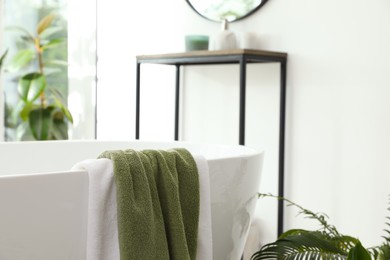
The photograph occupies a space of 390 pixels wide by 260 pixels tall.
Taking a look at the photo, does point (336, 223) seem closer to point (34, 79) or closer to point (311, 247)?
point (311, 247)

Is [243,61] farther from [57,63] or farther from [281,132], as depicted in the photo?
[57,63]

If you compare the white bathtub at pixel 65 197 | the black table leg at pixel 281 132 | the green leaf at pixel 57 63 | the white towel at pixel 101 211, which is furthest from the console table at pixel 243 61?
the white towel at pixel 101 211

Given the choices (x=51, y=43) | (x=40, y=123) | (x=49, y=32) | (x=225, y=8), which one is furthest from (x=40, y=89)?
(x=225, y=8)

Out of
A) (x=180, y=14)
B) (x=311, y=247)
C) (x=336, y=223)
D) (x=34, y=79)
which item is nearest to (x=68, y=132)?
(x=34, y=79)

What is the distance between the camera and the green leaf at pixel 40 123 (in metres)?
4.29

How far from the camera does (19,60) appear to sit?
4.29 meters

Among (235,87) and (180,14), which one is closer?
(235,87)

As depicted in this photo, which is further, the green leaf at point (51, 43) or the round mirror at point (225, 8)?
the green leaf at point (51, 43)

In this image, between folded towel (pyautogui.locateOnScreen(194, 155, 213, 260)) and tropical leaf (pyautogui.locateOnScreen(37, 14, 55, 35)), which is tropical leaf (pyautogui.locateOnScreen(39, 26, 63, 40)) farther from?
folded towel (pyautogui.locateOnScreen(194, 155, 213, 260))

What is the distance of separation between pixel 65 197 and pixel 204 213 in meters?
0.47

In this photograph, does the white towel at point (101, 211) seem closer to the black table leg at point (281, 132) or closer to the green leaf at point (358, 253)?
the green leaf at point (358, 253)

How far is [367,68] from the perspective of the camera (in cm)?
321

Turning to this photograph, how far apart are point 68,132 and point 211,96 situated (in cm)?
115

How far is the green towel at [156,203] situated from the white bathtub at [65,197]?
0.10 meters
